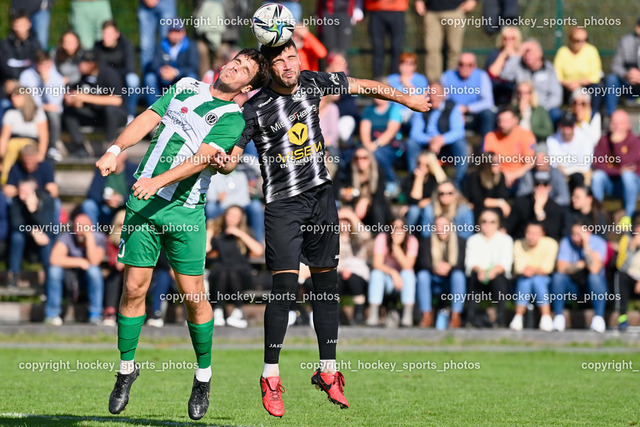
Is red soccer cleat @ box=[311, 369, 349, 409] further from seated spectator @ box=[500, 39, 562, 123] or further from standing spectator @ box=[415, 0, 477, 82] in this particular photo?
standing spectator @ box=[415, 0, 477, 82]

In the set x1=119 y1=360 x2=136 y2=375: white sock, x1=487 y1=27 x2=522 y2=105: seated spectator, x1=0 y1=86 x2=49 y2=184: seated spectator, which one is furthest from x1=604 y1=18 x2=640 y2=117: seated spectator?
x1=119 y1=360 x2=136 y2=375: white sock

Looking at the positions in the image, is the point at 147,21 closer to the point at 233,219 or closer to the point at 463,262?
the point at 233,219

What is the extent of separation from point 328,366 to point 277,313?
58 centimetres

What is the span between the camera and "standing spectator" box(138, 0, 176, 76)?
1811 centimetres

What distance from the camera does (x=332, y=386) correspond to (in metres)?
8.49

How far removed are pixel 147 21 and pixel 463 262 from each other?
692 centimetres

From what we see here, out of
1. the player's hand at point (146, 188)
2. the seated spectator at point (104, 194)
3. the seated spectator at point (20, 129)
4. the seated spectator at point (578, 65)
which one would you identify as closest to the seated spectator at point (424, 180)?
the seated spectator at point (578, 65)

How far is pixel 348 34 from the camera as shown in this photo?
1817 centimetres

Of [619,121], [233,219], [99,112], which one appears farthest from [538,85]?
[99,112]

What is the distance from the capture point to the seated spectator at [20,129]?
53.8 ft

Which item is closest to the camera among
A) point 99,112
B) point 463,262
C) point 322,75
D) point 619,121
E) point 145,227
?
point 145,227

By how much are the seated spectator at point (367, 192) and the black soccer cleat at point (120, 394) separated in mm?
7756

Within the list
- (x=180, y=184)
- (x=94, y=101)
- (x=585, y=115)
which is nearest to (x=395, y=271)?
(x=585, y=115)

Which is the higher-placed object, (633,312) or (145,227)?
(145,227)
